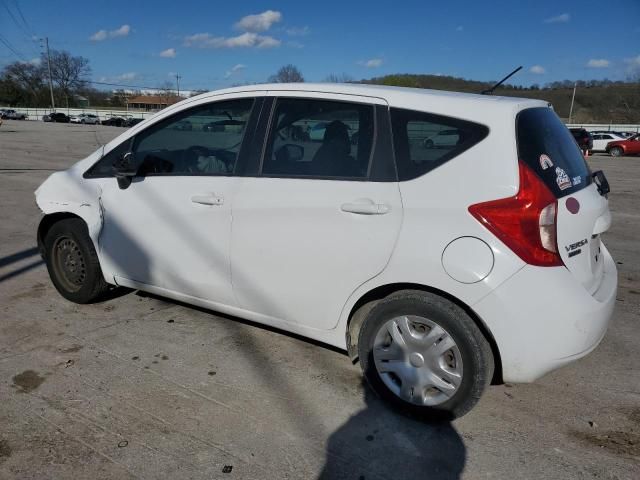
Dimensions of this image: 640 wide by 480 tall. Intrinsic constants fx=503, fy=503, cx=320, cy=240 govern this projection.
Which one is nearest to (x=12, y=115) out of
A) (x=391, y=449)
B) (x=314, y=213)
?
(x=314, y=213)

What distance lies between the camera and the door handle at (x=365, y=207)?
105 inches

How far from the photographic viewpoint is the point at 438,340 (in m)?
2.63

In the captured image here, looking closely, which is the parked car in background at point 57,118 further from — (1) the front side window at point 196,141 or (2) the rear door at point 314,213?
(2) the rear door at point 314,213

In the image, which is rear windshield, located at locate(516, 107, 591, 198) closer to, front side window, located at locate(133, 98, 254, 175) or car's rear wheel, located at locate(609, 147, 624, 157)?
front side window, located at locate(133, 98, 254, 175)

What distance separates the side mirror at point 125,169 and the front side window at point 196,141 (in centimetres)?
7

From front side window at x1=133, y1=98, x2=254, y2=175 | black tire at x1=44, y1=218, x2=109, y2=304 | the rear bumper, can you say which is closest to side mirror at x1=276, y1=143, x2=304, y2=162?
front side window at x1=133, y1=98, x2=254, y2=175

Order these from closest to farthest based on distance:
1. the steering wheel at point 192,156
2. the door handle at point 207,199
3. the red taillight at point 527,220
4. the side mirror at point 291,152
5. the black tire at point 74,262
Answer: the red taillight at point 527,220, the side mirror at point 291,152, the door handle at point 207,199, the steering wheel at point 192,156, the black tire at point 74,262

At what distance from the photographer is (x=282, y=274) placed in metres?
3.06

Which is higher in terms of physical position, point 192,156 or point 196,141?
point 196,141

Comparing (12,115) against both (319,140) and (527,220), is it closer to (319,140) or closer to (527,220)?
(319,140)

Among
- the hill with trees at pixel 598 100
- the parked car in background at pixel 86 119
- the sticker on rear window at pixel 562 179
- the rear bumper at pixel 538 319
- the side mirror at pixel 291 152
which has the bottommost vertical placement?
the rear bumper at pixel 538 319

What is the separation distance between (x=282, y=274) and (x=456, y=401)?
1215mm

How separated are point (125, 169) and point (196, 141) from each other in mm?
538

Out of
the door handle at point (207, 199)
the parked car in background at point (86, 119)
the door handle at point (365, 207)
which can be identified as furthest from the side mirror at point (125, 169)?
the parked car in background at point (86, 119)
